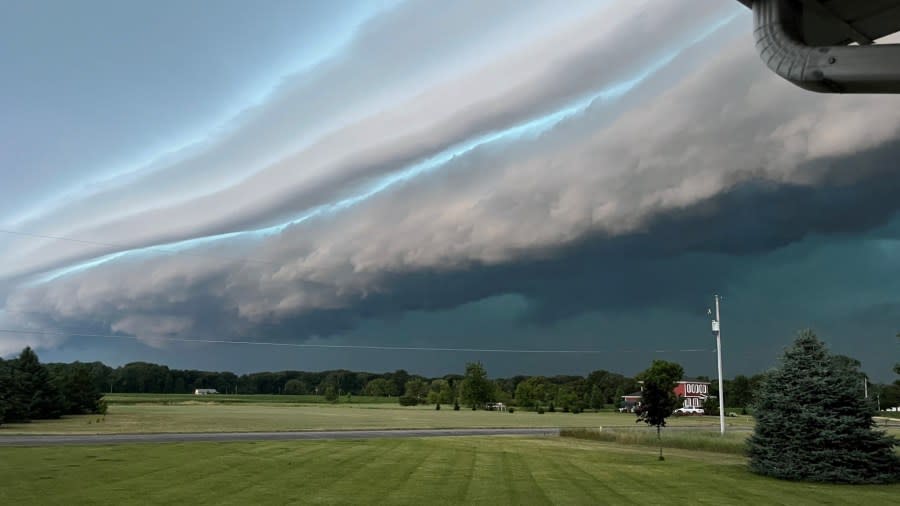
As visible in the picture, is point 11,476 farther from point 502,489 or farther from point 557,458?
point 557,458

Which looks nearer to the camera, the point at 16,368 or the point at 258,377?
the point at 16,368

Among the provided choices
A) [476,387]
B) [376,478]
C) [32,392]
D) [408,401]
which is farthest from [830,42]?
[408,401]

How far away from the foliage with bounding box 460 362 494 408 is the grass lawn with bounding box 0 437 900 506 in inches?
3449

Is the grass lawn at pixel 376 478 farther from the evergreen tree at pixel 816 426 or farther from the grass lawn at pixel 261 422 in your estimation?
the grass lawn at pixel 261 422

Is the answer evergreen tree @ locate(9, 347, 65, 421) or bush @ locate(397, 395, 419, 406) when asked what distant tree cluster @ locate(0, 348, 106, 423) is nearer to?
evergreen tree @ locate(9, 347, 65, 421)

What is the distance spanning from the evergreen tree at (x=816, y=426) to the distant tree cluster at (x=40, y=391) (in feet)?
174

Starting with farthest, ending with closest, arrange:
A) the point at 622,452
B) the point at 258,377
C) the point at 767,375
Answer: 1. the point at 258,377
2. the point at 622,452
3. the point at 767,375

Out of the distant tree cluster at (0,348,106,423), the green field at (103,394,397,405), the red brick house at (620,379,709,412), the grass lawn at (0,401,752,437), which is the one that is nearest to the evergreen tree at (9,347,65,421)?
the distant tree cluster at (0,348,106,423)

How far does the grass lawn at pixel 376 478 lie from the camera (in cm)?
1791

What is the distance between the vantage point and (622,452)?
35188mm

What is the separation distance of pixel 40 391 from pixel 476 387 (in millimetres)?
70518

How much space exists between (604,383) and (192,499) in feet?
477

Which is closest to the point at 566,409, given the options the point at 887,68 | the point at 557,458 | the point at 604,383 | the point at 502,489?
the point at 604,383

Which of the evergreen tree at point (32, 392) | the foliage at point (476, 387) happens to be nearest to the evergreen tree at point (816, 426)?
the evergreen tree at point (32, 392)
